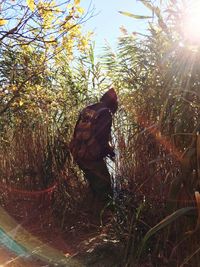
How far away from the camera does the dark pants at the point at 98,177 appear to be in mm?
6391

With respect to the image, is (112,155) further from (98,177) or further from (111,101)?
(111,101)

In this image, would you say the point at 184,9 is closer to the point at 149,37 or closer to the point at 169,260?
the point at 149,37

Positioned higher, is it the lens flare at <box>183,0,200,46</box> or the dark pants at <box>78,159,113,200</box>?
the lens flare at <box>183,0,200,46</box>

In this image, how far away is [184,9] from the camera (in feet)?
14.3

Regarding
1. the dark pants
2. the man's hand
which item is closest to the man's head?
the man's hand

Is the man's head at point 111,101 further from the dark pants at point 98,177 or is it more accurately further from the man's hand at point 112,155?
the dark pants at point 98,177

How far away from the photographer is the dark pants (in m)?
6.39

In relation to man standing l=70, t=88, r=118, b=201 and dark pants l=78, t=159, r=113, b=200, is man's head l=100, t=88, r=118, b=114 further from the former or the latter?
dark pants l=78, t=159, r=113, b=200

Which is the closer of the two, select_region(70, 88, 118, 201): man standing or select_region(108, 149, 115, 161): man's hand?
select_region(108, 149, 115, 161): man's hand

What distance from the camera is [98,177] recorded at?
647 cm

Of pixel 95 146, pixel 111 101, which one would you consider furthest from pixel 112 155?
pixel 111 101

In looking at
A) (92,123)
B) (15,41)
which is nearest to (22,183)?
(92,123)

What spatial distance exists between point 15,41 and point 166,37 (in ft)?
10.4

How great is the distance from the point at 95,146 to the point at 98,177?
377mm
